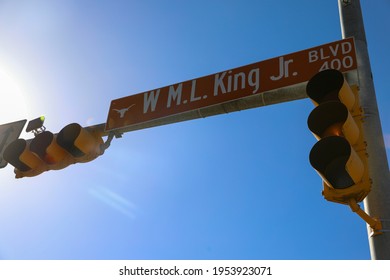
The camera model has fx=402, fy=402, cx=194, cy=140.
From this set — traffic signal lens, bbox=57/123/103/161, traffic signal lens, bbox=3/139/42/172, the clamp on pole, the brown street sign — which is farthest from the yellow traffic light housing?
traffic signal lens, bbox=3/139/42/172

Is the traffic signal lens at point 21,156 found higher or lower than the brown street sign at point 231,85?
lower

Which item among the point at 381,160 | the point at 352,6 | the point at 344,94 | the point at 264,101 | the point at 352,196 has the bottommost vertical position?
the point at 352,196

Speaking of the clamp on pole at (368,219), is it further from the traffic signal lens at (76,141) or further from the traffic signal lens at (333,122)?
the traffic signal lens at (76,141)

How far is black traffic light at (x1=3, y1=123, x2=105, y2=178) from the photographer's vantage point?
4641mm

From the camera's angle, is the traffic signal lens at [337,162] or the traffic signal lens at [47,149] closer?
the traffic signal lens at [337,162]

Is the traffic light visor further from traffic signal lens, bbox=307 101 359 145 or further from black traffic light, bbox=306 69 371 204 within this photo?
traffic signal lens, bbox=307 101 359 145

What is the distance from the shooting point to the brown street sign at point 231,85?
3746mm

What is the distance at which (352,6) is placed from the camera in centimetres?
404

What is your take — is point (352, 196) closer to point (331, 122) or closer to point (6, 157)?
point (331, 122)

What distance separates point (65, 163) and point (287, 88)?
2.68 meters

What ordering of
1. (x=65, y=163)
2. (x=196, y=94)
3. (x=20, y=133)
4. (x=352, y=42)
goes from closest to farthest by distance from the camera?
(x=352, y=42)
(x=196, y=94)
(x=65, y=163)
(x=20, y=133)

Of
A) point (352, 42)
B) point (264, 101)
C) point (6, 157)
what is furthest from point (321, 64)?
point (6, 157)

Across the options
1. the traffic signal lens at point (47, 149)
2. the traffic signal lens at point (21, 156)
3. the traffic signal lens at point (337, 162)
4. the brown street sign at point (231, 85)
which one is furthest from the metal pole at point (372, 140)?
the traffic signal lens at point (21, 156)

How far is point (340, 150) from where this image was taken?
254 cm
